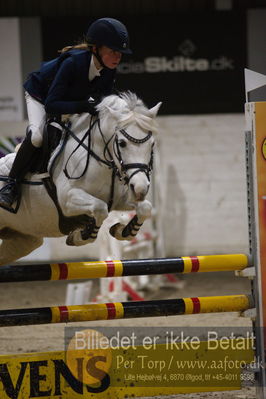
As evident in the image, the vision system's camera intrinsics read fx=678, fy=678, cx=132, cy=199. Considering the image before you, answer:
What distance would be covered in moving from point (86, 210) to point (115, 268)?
326 millimetres

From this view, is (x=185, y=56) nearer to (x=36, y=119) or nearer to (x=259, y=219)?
(x=36, y=119)

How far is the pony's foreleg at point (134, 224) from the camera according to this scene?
10.9 ft

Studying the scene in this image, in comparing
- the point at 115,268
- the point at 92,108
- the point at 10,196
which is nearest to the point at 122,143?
the point at 92,108

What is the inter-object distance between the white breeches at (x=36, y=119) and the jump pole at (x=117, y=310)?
94 centimetres

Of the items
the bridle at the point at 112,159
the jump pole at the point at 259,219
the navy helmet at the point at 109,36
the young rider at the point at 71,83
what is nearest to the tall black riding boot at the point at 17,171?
the young rider at the point at 71,83

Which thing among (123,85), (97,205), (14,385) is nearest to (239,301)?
(97,205)

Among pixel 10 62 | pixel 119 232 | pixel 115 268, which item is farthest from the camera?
pixel 10 62

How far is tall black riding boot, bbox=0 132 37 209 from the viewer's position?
12.2 ft

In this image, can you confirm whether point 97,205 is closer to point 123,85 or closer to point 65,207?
point 65,207

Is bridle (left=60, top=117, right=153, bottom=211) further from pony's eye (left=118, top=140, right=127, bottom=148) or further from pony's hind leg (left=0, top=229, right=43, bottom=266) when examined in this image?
pony's hind leg (left=0, top=229, right=43, bottom=266)

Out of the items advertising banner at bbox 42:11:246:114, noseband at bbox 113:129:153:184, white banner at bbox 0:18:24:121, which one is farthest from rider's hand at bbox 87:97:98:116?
white banner at bbox 0:18:24:121

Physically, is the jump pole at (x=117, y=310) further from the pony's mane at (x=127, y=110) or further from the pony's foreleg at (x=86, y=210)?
the pony's mane at (x=127, y=110)

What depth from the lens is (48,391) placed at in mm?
3303

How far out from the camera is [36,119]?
3.76 metres
